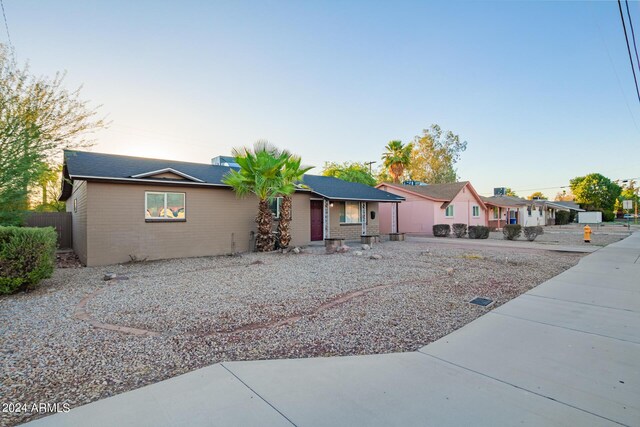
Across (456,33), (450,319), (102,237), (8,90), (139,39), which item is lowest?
(450,319)

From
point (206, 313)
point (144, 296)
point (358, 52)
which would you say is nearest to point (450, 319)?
point (206, 313)

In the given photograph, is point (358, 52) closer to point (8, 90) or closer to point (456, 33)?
point (456, 33)

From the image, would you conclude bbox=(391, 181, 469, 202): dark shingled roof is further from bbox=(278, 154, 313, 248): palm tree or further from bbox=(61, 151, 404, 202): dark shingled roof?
bbox=(278, 154, 313, 248): palm tree

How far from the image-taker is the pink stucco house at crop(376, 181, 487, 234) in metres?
22.9

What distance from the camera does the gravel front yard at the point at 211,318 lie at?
2971mm

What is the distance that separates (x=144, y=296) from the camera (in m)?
5.83

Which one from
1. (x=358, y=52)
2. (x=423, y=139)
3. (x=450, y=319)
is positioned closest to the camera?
(x=450, y=319)

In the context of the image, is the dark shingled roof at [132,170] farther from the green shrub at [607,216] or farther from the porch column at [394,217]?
the green shrub at [607,216]

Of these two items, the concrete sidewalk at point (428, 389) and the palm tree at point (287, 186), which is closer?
the concrete sidewalk at point (428, 389)

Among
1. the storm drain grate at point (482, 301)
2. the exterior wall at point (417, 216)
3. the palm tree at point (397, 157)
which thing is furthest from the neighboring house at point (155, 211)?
the palm tree at point (397, 157)

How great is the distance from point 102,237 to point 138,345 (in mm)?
8059

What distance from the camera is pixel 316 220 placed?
54.8 ft

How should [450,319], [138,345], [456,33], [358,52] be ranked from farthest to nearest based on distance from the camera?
[358,52]
[456,33]
[450,319]
[138,345]

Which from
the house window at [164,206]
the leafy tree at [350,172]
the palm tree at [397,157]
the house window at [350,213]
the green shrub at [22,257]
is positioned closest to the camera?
the green shrub at [22,257]
